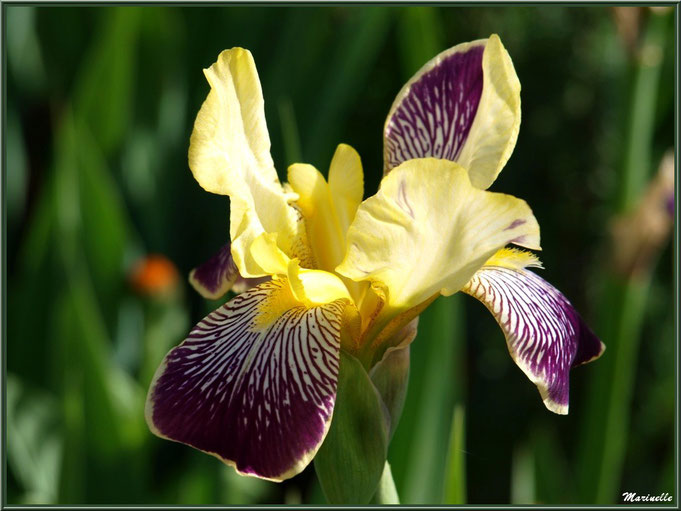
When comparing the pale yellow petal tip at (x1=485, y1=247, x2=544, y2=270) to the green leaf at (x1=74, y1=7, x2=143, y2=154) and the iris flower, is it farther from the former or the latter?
the green leaf at (x1=74, y1=7, x2=143, y2=154)

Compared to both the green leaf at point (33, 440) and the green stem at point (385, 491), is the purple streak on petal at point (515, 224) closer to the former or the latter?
the green stem at point (385, 491)

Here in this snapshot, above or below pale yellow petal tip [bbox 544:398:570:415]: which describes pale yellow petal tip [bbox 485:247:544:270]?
above

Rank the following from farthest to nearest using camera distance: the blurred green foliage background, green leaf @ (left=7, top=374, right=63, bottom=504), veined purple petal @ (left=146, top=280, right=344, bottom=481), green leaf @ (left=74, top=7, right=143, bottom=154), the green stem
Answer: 1. green leaf @ (left=74, top=7, right=143, bottom=154)
2. green leaf @ (left=7, top=374, right=63, bottom=504)
3. the blurred green foliage background
4. the green stem
5. veined purple petal @ (left=146, top=280, right=344, bottom=481)

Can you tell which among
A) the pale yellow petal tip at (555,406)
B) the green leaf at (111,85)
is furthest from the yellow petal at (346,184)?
the green leaf at (111,85)

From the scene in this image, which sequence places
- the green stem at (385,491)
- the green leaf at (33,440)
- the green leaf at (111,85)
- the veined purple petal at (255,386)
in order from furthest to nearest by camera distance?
the green leaf at (111,85)
the green leaf at (33,440)
the green stem at (385,491)
the veined purple petal at (255,386)

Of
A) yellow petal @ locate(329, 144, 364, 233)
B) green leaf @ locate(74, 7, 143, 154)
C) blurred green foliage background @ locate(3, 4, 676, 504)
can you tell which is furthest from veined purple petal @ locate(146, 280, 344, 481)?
green leaf @ locate(74, 7, 143, 154)

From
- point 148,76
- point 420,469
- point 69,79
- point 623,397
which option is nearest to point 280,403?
point 420,469

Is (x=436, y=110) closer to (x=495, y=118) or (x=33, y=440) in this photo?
(x=495, y=118)
